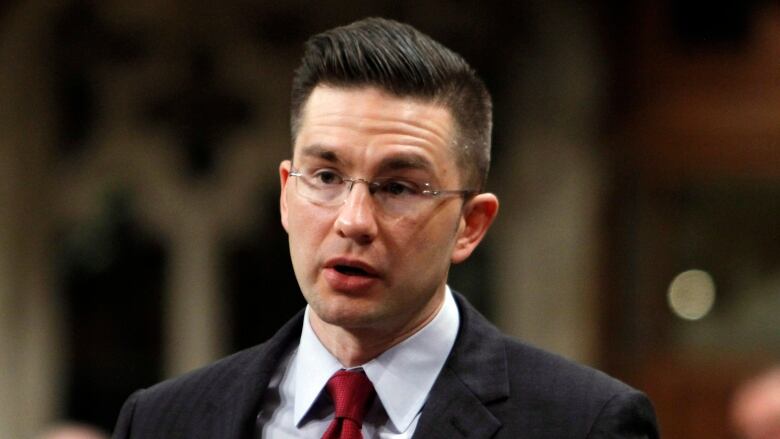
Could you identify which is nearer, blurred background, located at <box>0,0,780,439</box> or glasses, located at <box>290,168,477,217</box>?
glasses, located at <box>290,168,477,217</box>

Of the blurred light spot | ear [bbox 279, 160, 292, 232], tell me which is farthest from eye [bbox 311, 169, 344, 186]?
the blurred light spot

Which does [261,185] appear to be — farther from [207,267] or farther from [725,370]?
[725,370]

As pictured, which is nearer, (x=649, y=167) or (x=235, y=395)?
(x=235, y=395)

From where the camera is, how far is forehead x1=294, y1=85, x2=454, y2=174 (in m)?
2.44

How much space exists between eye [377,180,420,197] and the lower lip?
0.16m

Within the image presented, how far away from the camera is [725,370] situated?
6.58 meters

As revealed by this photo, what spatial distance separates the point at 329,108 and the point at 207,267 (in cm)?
492

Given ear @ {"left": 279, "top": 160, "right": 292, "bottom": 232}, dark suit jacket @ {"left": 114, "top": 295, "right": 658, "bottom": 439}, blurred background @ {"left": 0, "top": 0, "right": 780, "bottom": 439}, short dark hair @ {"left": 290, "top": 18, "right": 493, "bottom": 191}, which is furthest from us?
blurred background @ {"left": 0, "top": 0, "right": 780, "bottom": 439}

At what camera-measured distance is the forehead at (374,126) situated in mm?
2438

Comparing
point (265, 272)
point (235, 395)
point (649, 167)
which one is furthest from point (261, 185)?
point (235, 395)

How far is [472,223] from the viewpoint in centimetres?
262

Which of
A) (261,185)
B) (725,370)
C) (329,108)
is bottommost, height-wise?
(725,370)

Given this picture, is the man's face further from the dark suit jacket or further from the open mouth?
the dark suit jacket

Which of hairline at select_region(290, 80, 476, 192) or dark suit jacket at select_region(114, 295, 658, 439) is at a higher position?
hairline at select_region(290, 80, 476, 192)
